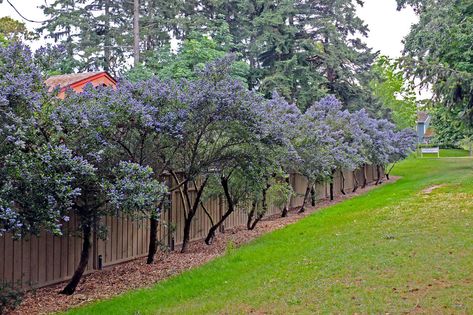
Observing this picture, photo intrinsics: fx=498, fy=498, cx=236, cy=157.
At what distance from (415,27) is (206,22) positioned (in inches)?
466

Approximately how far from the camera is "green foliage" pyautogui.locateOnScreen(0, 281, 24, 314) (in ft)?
18.3

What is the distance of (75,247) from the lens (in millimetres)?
7574

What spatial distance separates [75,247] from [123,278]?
871 mm

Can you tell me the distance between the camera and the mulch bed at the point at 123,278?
20.6 feet

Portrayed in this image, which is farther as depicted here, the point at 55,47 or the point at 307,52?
the point at 307,52

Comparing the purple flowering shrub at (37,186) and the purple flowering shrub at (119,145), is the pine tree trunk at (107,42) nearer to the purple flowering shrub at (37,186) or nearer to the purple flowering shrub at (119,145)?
the purple flowering shrub at (119,145)

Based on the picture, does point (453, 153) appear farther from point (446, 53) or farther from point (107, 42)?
point (107, 42)

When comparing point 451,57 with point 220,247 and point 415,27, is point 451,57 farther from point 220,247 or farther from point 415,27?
point 220,247

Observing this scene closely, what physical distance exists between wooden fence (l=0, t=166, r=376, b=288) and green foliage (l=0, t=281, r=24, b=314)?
34 centimetres

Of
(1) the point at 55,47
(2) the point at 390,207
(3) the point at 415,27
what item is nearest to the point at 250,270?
(1) the point at 55,47

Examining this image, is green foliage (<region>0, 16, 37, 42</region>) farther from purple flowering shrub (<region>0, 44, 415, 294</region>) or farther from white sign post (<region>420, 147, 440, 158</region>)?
white sign post (<region>420, 147, 440, 158</region>)

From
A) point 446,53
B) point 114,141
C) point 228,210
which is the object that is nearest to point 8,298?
point 114,141

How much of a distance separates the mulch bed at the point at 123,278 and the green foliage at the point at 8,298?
189mm

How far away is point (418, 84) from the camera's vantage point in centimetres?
1340
